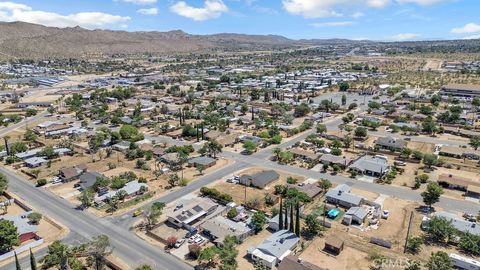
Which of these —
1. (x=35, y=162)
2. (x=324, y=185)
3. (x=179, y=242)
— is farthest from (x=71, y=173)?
(x=324, y=185)

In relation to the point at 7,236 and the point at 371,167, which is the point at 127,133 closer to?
the point at 7,236

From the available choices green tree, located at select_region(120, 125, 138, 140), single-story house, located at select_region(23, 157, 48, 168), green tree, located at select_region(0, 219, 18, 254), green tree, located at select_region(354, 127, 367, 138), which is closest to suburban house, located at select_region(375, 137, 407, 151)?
green tree, located at select_region(354, 127, 367, 138)

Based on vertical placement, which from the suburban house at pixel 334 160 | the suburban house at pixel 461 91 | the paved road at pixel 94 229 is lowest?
the paved road at pixel 94 229

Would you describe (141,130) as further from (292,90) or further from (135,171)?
(292,90)

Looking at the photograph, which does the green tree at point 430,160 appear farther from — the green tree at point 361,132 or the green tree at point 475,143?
the green tree at point 361,132

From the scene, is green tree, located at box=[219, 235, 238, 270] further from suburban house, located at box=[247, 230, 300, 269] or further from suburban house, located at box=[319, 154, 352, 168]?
suburban house, located at box=[319, 154, 352, 168]

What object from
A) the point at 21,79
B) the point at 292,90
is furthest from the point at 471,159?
the point at 21,79

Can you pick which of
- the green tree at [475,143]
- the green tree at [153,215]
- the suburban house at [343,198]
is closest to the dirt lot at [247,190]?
the suburban house at [343,198]
